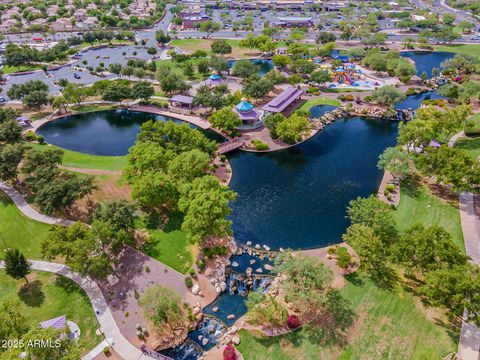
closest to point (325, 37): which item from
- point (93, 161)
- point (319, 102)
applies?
point (319, 102)

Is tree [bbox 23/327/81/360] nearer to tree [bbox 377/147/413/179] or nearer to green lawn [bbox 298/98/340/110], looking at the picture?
tree [bbox 377/147/413/179]

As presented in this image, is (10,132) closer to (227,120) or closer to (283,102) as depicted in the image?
(227,120)

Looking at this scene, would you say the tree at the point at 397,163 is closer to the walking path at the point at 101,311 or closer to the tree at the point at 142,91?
the walking path at the point at 101,311

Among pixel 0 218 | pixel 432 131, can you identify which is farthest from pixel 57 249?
pixel 432 131

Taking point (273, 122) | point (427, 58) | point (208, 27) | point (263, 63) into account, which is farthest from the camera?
point (208, 27)

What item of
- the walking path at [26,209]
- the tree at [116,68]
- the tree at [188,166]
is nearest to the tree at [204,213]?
the tree at [188,166]

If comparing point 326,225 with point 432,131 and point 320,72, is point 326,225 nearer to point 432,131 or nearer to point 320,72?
point 432,131
